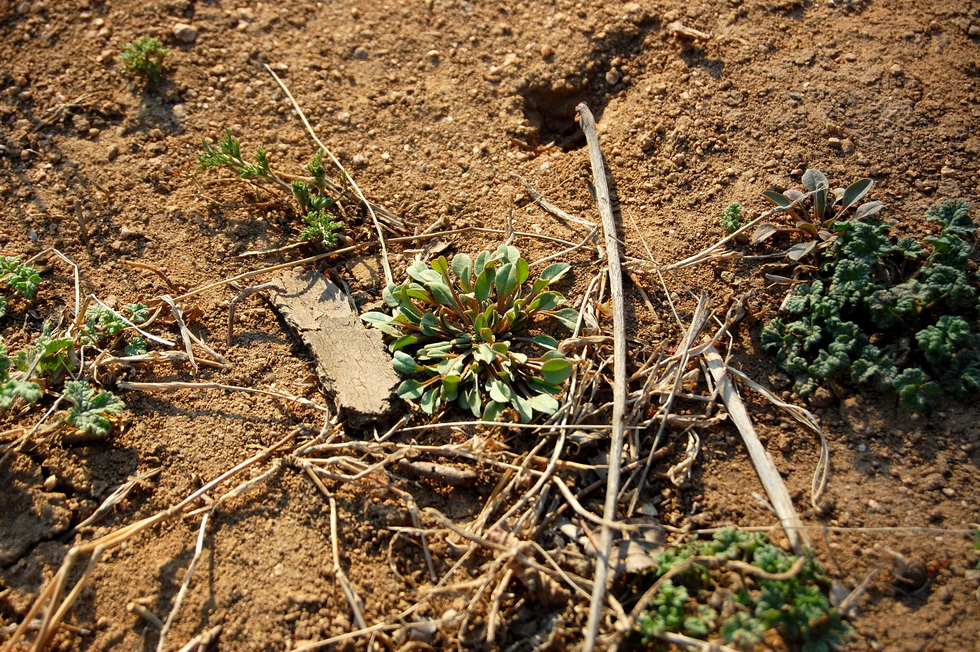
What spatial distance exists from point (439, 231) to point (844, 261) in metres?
1.61

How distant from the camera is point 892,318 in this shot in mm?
2482

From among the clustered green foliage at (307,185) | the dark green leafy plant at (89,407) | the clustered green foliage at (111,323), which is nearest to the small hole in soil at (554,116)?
the clustered green foliage at (307,185)

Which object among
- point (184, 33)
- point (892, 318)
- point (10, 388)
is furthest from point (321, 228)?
point (892, 318)

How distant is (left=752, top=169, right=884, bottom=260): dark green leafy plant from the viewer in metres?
2.68

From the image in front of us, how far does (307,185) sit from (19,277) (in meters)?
1.19

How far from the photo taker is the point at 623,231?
291 cm

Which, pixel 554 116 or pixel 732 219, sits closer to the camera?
pixel 732 219

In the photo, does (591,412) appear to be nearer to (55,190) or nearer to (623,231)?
(623,231)

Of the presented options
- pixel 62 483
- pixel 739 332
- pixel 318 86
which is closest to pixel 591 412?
pixel 739 332

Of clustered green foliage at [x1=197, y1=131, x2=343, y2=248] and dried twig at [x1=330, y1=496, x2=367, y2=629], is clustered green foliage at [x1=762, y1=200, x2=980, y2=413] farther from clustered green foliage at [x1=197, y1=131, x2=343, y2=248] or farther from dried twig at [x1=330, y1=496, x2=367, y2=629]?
clustered green foliage at [x1=197, y1=131, x2=343, y2=248]

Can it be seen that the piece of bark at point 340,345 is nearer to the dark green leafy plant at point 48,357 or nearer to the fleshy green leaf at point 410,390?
the fleshy green leaf at point 410,390

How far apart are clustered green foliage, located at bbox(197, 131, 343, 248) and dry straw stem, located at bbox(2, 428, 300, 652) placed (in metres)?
1.01

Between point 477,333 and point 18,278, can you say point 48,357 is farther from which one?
point 477,333

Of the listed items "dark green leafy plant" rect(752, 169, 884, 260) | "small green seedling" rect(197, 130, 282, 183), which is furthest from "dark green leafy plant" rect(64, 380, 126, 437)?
"dark green leafy plant" rect(752, 169, 884, 260)
